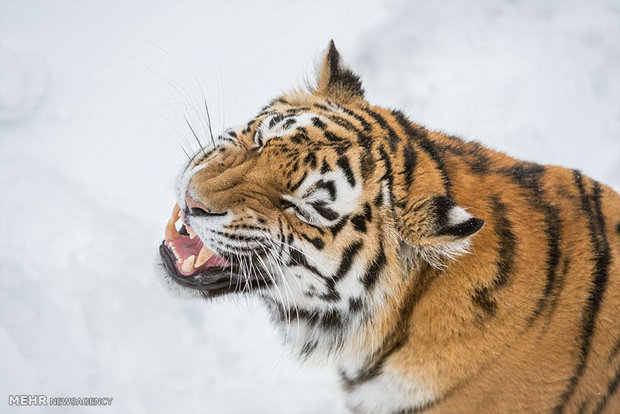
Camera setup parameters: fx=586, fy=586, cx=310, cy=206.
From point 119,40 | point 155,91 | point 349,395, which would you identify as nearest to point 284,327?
point 349,395

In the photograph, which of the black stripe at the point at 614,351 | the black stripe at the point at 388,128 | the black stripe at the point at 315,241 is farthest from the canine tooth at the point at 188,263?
Answer: the black stripe at the point at 614,351

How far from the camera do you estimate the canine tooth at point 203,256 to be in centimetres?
195

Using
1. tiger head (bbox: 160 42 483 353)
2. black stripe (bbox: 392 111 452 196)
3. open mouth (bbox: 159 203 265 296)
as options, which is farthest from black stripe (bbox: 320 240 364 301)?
black stripe (bbox: 392 111 452 196)

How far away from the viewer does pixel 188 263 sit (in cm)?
199

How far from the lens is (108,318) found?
9.11 feet

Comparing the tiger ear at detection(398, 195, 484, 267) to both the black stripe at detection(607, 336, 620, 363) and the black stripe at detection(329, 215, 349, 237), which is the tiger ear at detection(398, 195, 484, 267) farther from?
the black stripe at detection(607, 336, 620, 363)

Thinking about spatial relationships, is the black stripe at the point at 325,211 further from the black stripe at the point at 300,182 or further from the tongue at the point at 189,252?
the tongue at the point at 189,252

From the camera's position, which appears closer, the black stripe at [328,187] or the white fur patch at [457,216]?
the white fur patch at [457,216]

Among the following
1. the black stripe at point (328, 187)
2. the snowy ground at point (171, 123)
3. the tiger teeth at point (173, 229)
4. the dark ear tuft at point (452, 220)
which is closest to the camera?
the dark ear tuft at point (452, 220)

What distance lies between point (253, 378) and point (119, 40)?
2169mm

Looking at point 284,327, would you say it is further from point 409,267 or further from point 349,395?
point 409,267

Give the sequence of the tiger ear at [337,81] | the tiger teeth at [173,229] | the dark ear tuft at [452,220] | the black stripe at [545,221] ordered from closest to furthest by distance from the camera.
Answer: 1. the dark ear tuft at [452,220]
2. the black stripe at [545,221]
3. the tiger teeth at [173,229]
4. the tiger ear at [337,81]

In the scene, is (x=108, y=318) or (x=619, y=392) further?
(x=108, y=318)

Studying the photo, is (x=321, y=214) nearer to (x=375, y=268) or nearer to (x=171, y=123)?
(x=375, y=268)
